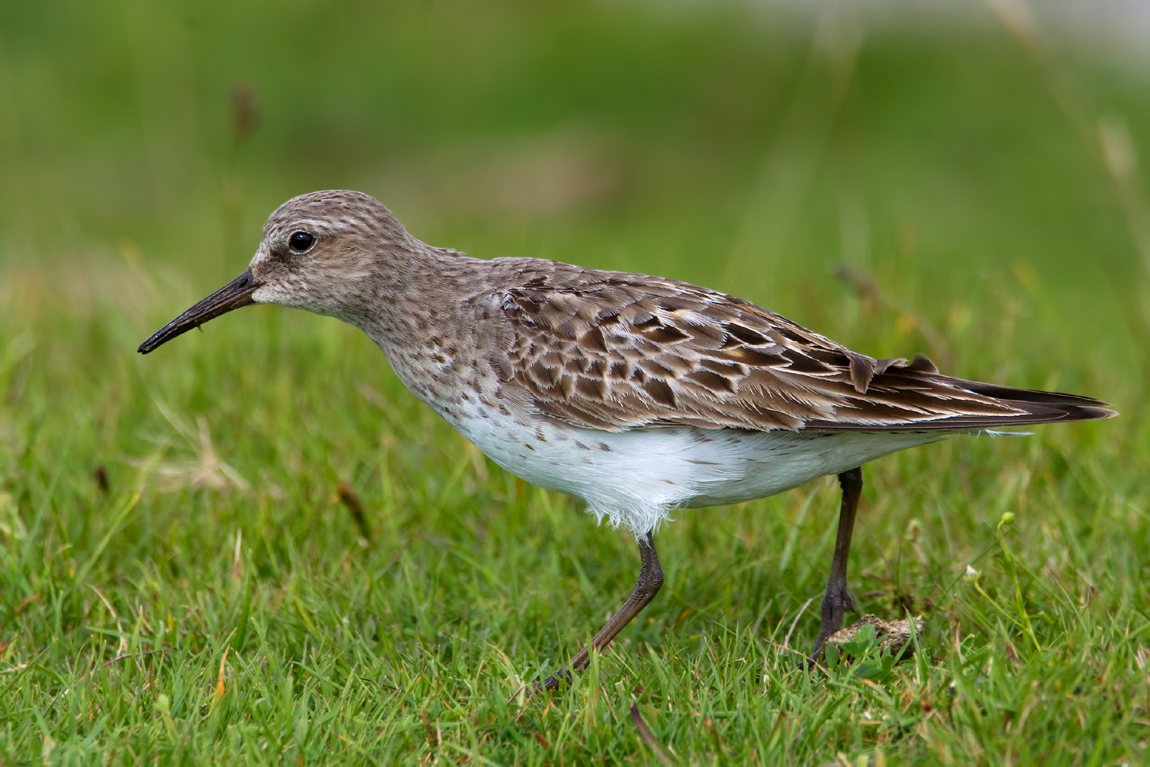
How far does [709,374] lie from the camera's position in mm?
5055

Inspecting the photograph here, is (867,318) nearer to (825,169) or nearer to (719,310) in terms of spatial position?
(719,310)

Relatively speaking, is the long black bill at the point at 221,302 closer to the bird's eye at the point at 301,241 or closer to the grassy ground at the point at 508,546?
the bird's eye at the point at 301,241

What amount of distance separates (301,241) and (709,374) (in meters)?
1.78

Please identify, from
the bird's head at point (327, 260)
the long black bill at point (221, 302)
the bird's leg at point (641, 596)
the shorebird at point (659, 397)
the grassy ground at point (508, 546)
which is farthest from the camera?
the long black bill at point (221, 302)

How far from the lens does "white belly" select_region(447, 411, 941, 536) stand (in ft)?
16.5

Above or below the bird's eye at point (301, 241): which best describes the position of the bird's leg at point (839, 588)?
below

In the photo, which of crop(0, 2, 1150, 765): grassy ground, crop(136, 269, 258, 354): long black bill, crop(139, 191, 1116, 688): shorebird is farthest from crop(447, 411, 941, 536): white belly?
crop(136, 269, 258, 354): long black bill

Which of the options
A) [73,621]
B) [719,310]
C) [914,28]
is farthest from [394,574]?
[914,28]

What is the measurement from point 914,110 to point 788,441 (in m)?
11.3

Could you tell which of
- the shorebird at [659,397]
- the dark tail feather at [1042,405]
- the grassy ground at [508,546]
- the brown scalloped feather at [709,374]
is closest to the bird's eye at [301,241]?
the shorebird at [659,397]

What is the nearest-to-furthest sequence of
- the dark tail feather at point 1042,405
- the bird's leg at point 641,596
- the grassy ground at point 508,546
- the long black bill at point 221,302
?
the grassy ground at point 508,546, the dark tail feather at point 1042,405, the bird's leg at point 641,596, the long black bill at point 221,302

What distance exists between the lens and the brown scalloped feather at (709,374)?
4914 mm

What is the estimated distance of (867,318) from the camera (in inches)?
291

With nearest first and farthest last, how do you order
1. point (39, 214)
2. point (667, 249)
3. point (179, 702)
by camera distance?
1. point (179, 702)
2. point (667, 249)
3. point (39, 214)
